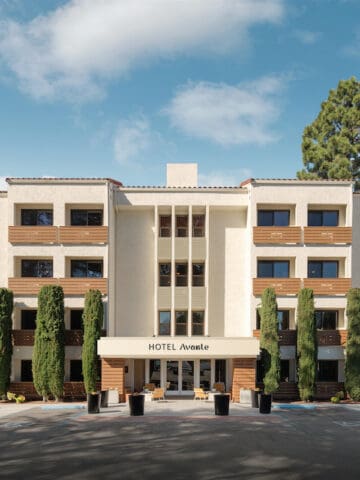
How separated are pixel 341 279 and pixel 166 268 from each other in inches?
463

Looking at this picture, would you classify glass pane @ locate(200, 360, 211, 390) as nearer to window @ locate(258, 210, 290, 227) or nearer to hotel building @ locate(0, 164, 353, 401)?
hotel building @ locate(0, 164, 353, 401)

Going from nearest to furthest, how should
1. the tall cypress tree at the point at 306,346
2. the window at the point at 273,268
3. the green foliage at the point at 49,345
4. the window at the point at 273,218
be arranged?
the green foliage at the point at 49,345, the tall cypress tree at the point at 306,346, the window at the point at 273,268, the window at the point at 273,218

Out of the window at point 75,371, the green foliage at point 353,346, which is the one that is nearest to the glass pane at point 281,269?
the green foliage at point 353,346

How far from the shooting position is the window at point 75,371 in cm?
2684

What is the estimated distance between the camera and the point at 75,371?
88.4 ft

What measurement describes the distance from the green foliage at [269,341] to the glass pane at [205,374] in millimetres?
3752

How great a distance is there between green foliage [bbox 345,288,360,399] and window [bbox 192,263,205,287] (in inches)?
380

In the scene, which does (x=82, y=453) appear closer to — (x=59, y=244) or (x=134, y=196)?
(x=59, y=244)

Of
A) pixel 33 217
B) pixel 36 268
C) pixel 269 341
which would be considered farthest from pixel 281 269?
pixel 33 217

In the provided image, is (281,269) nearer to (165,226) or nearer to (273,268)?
(273,268)

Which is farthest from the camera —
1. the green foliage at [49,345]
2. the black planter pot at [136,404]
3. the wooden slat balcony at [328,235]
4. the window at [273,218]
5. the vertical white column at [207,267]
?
the window at [273,218]

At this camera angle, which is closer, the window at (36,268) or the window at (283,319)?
the window at (283,319)

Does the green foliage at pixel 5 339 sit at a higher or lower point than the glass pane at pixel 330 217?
lower

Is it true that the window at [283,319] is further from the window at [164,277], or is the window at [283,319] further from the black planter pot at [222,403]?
the black planter pot at [222,403]
